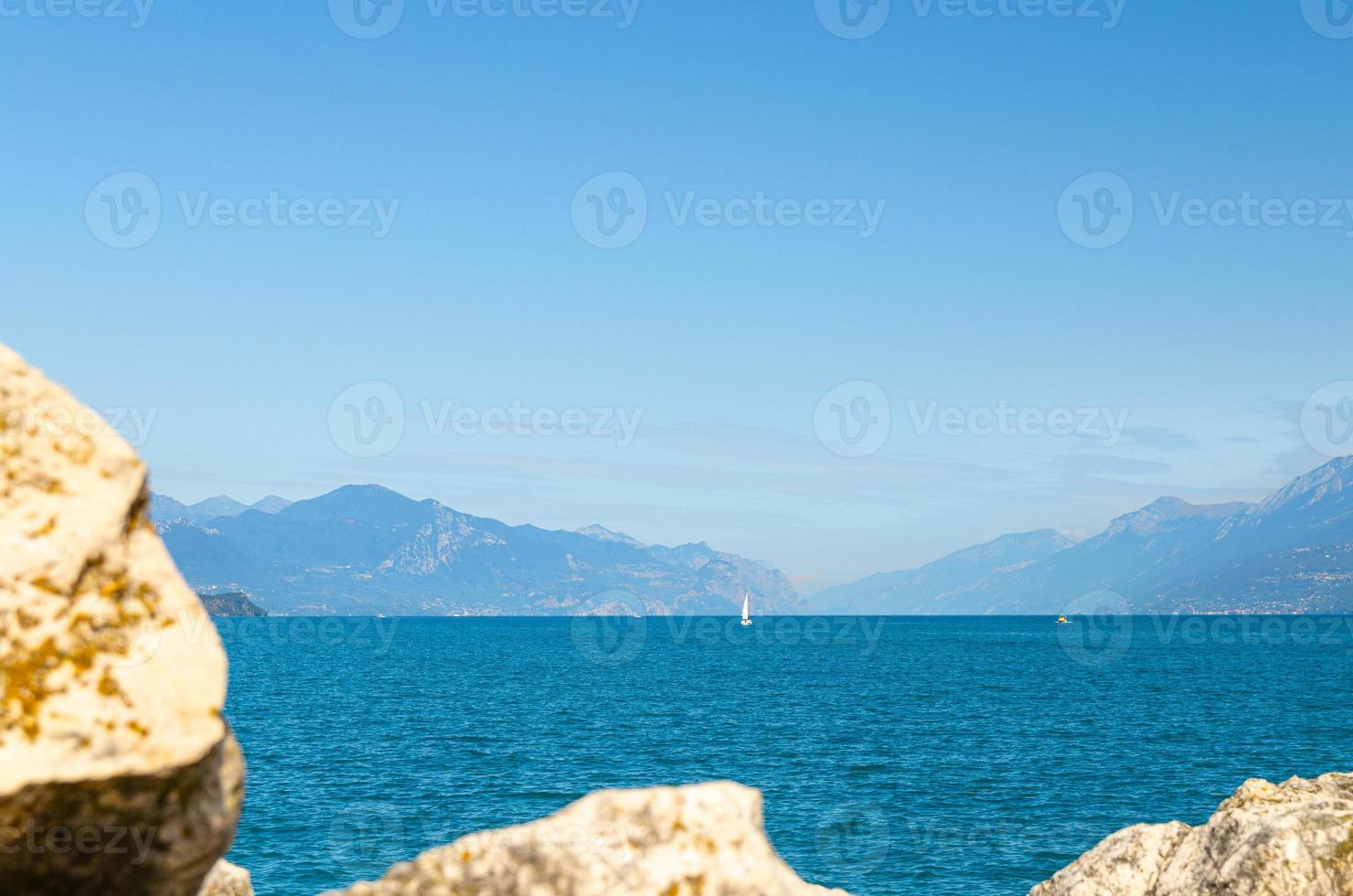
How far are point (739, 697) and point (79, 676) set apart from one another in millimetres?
103516

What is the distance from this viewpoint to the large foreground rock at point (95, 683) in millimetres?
6195

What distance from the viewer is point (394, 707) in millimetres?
96188

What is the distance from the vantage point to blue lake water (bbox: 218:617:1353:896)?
4159cm

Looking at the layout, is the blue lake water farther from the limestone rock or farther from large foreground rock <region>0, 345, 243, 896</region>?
large foreground rock <region>0, 345, 243, 896</region>

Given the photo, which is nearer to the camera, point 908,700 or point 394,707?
point 394,707

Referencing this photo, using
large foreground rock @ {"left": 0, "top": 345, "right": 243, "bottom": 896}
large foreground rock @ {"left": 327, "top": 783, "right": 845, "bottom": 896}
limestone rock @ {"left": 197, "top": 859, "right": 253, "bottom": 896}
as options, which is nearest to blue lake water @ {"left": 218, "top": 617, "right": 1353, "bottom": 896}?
limestone rock @ {"left": 197, "top": 859, "right": 253, "bottom": 896}

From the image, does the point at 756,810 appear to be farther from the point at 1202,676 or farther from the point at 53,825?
the point at 1202,676

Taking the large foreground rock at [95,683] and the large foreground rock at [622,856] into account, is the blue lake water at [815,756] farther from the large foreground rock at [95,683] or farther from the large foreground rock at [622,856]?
the large foreground rock at [95,683]

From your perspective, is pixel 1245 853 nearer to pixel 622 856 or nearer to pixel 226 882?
pixel 622 856

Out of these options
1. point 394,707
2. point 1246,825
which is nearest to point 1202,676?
point 394,707

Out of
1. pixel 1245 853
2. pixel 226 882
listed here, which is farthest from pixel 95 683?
pixel 1245 853

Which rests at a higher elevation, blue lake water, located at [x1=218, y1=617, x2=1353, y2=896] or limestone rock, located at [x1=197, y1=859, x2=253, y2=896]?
limestone rock, located at [x1=197, y1=859, x2=253, y2=896]

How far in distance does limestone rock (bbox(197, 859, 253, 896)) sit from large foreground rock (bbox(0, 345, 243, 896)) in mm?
4857

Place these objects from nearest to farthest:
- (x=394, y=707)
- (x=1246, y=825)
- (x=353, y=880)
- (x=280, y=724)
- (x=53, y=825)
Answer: (x=53, y=825), (x=1246, y=825), (x=353, y=880), (x=280, y=724), (x=394, y=707)
